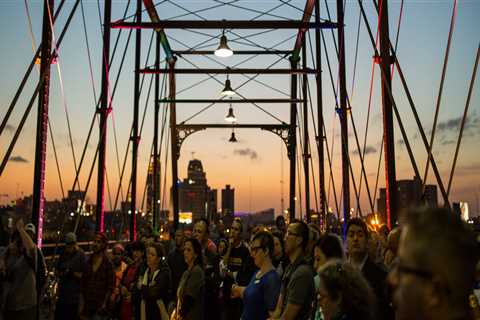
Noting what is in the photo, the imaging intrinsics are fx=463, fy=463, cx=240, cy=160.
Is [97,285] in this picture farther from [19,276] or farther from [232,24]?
[232,24]

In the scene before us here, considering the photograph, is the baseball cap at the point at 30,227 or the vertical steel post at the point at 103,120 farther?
the vertical steel post at the point at 103,120

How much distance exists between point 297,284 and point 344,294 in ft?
3.80

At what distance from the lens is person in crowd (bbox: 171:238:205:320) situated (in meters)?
4.41

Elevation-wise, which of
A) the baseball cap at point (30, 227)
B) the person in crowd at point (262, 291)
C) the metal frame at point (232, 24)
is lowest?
the person in crowd at point (262, 291)

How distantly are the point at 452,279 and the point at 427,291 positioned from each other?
0.21ft

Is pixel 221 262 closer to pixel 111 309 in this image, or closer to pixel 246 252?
pixel 246 252

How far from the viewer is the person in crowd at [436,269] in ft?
3.53

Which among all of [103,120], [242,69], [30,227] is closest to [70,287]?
[30,227]

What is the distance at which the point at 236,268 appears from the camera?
661cm

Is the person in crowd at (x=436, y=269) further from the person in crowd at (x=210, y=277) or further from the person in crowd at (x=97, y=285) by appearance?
the person in crowd at (x=97, y=285)

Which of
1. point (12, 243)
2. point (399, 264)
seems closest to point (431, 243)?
point (399, 264)

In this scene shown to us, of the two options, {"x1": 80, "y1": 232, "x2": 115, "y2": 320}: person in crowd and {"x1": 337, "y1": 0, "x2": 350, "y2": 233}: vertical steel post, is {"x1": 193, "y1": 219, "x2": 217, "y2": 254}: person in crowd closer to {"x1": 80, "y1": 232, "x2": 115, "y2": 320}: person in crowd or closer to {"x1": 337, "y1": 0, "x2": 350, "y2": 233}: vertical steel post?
{"x1": 80, "y1": 232, "x2": 115, "y2": 320}: person in crowd

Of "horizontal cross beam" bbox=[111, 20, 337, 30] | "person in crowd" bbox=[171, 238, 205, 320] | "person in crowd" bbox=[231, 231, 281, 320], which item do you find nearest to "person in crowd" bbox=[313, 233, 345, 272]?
"person in crowd" bbox=[231, 231, 281, 320]

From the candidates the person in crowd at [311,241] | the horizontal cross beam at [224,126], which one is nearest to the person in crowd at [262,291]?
the person in crowd at [311,241]
